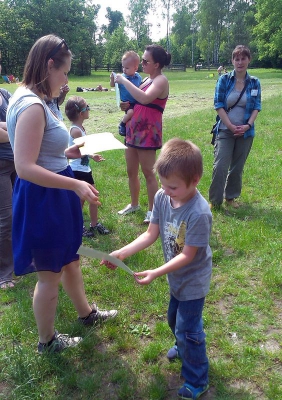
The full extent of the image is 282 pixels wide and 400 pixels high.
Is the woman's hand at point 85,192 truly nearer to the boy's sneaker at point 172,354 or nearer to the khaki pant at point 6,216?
the boy's sneaker at point 172,354

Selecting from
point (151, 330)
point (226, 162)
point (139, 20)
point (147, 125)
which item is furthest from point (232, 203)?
point (139, 20)

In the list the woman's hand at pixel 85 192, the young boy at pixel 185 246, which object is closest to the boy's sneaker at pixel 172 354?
the young boy at pixel 185 246

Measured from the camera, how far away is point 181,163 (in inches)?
82.4

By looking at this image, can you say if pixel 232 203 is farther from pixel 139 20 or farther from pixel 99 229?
pixel 139 20

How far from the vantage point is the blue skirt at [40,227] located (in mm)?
2385

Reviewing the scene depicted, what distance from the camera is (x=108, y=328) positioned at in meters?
3.04

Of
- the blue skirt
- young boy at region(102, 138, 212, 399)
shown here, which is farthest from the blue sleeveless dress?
young boy at region(102, 138, 212, 399)

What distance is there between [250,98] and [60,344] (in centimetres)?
384

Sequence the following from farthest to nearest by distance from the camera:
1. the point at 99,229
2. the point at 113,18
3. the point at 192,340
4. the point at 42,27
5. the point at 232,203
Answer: the point at 113,18 → the point at 42,27 → the point at 232,203 → the point at 99,229 → the point at 192,340

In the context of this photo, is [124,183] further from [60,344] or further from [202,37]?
[202,37]

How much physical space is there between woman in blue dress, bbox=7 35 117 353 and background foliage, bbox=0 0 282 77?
4841 cm

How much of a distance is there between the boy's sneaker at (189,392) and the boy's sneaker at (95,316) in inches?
35.1

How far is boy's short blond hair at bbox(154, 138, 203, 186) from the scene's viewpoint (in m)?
2.10

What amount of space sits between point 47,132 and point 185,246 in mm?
1005
